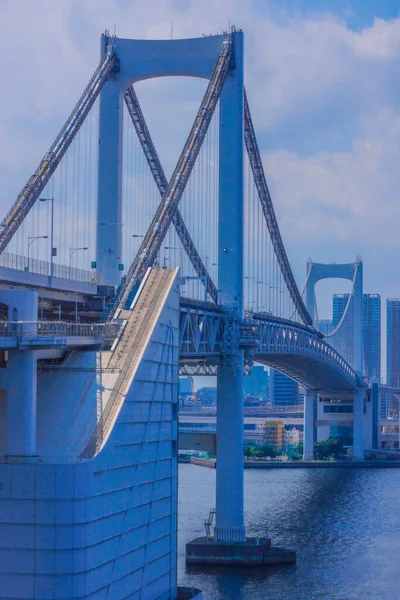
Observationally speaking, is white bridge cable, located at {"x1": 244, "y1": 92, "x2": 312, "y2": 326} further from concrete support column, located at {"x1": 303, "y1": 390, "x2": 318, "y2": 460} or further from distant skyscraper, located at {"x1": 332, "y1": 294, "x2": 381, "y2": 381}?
distant skyscraper, located at {"x1": 332, "y1": 294, "x2": 381, "y2": 381}

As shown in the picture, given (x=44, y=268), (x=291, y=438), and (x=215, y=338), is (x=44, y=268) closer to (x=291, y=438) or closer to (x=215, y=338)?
(x=215, y=338)

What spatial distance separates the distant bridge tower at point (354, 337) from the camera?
203 ft

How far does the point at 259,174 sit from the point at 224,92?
516 cm

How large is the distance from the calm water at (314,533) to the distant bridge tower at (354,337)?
9.84 meters

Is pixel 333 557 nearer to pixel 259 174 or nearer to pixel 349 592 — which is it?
pixel 349 592

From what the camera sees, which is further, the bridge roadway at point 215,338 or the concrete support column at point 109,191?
the concrete support column at point 109,191

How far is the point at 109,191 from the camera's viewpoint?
25.5m

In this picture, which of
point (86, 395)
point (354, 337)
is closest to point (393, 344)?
point (354, 337)

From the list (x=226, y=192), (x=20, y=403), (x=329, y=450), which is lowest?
(x=329, y=450)

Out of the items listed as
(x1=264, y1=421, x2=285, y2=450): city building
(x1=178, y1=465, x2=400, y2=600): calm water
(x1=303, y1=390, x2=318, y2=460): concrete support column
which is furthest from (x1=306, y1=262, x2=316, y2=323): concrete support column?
(x1=264, y1=421, x2=285, y2=450): city building

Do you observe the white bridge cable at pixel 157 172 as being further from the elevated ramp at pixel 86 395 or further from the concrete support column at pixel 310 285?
the concrete support column at pixel 310 285

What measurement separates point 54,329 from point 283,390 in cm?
11139

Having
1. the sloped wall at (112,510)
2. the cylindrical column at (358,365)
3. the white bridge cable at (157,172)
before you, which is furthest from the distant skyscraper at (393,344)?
the sloped wall at (112,510)

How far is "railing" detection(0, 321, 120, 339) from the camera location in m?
15.5
